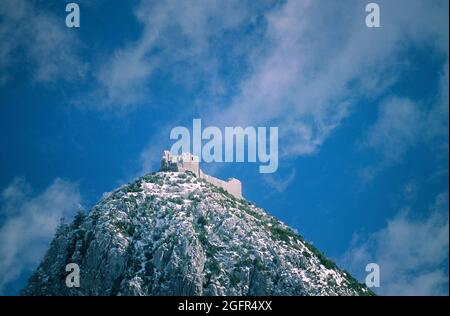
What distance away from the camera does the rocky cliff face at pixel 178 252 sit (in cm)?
12631

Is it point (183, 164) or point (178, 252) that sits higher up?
point (183, 164)

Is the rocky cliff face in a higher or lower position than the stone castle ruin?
lower

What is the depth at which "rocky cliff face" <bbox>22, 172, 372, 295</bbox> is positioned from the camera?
414ft

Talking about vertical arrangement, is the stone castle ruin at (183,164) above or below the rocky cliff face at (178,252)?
above

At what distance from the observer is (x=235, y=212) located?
141 meters

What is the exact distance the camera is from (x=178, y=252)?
127750mm

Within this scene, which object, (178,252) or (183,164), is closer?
(178,252)

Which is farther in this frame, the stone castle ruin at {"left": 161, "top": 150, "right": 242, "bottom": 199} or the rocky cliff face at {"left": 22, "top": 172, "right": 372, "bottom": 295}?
the stone castle ruin at {"left": 161, "top": 150, "right": 242, "bottom": 199}

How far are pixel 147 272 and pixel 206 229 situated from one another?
13346 millimetres

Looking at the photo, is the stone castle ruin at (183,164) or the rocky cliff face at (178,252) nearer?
the rocky cliff face at (178,252)
